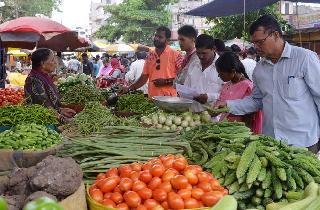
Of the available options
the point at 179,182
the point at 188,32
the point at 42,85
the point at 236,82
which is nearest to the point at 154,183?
the point at 179,182

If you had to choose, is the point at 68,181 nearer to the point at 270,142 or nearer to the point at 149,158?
the point at 149,158

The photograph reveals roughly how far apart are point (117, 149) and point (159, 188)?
0.96 m

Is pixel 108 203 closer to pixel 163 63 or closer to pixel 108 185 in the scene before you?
pixel 108 185

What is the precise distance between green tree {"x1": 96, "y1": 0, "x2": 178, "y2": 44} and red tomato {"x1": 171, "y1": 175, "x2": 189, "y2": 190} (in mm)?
41094

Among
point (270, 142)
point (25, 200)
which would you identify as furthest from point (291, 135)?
point (25, 200)

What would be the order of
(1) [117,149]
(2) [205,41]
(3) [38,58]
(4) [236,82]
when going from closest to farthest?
(1) [117,149] < (4) [236,82] < (2) [205,41] < (3) [38,58]

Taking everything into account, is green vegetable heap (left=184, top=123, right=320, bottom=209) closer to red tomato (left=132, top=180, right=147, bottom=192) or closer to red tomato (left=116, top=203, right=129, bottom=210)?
red tomato (left=132, top=180, right=147, bottom=192)

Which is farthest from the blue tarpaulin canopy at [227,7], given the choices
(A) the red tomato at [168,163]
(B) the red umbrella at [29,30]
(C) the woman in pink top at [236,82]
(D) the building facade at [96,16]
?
(D) the building facade at [96,16]

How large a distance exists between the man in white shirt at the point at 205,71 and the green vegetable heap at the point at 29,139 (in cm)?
264

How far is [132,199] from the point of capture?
8.38 feet

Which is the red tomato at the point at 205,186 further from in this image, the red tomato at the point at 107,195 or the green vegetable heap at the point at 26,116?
the green vegetable heap at the point at 26,116

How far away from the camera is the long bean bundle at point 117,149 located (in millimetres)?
3273

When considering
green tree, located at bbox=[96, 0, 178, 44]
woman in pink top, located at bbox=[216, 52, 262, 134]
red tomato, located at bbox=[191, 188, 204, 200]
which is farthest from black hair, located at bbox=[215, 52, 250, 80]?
green tree, located at bbox=[96, 0, 178, 44]

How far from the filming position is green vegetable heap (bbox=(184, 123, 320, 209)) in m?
2.90
